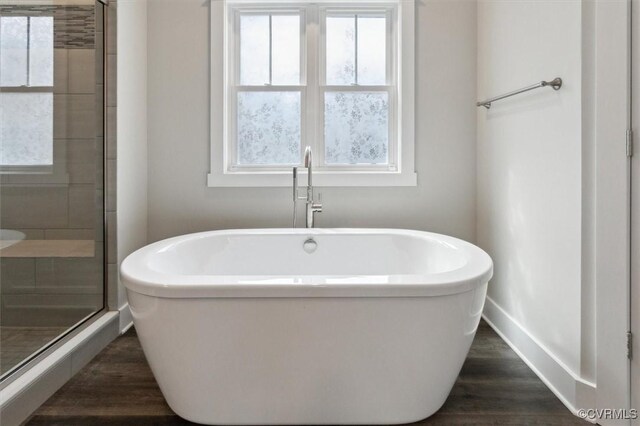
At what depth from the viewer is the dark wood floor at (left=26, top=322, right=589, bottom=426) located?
59.4 inches

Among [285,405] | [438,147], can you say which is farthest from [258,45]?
[285,405]

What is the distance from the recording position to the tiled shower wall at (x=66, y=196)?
5.59 feet

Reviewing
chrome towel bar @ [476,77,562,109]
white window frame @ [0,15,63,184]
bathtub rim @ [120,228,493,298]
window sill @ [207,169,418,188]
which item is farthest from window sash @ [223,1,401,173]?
bathtub rim @ [120,228,493,298]

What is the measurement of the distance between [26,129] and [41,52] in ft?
1.20

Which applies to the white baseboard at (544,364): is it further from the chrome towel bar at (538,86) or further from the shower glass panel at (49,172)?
the shower glass panel at (49,172)

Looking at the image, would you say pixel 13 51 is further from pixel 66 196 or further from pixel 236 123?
pixel 236 123

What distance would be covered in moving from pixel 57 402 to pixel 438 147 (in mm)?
2438

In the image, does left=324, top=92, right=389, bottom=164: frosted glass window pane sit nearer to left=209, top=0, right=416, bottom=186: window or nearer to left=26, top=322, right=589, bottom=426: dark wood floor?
left=209, top=0, right=416, bottom=186: window

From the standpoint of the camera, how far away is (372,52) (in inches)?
109

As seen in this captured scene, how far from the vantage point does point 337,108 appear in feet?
9.09

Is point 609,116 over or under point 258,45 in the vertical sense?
under

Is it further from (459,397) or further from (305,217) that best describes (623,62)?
(305,217)

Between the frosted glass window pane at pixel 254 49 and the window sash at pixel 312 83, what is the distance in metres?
0.03

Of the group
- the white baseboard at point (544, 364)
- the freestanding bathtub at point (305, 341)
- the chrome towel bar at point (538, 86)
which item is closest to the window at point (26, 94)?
the freestanding bathtub at point (305, 341)
